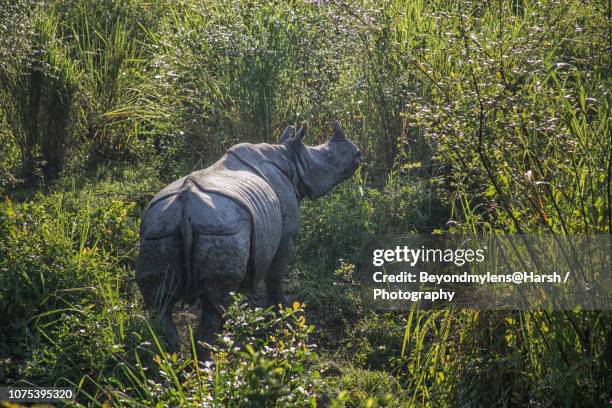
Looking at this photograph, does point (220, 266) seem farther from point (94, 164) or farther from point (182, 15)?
point (182, 15)

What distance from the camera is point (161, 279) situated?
5895 mm

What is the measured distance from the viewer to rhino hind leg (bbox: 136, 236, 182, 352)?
584 centimetres

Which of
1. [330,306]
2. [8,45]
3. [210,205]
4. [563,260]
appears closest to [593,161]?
[563,260]

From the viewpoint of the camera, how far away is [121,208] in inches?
322

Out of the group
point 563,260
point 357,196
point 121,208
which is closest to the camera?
point 563,260

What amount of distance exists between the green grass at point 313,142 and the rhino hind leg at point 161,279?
13 cm

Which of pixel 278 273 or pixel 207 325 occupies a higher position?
pixel 278 273

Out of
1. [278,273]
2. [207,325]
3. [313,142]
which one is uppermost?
[313,142]

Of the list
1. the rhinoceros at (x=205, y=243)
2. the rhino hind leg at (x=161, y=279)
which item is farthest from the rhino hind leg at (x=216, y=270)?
the rhino hind leg at (x=161, y=279)

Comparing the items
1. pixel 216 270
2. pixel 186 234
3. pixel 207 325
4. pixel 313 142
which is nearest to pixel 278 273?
pixel 207 325

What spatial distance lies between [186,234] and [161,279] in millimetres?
301

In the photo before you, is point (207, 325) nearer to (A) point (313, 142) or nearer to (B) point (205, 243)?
(B) point (205, 243)

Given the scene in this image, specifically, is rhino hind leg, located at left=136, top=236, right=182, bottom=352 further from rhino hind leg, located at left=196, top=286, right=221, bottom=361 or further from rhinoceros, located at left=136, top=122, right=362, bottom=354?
rhino hind leg, located at left=196, top=286, right=221, bottom=361

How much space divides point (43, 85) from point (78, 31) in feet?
5.48
